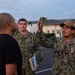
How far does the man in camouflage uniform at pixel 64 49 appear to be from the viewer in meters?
5.42

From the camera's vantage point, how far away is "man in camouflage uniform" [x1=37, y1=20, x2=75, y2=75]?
5422 mm

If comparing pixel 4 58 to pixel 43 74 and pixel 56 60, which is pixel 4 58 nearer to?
pixel 56 60

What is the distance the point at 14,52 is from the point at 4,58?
0.15 metres

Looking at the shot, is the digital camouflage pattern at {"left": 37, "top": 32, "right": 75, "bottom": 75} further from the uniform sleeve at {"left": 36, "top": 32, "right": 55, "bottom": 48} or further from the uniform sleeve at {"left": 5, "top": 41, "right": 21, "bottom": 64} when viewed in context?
the uniform sleeve at {"left": 5, "top": 41, "right": 21, "bottom": 64}

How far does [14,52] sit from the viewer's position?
11.6ft

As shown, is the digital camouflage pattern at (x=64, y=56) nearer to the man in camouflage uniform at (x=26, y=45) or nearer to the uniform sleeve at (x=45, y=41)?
the uniform sleeve at (x=45, y=41)

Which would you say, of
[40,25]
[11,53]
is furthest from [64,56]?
[11,53]

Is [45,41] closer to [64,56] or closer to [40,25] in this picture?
[40,25]

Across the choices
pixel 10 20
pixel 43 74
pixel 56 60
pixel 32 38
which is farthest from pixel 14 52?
pixel 43 74

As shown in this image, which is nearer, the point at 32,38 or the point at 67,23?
the point at 67,23

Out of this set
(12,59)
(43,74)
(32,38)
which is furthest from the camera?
(43,74)

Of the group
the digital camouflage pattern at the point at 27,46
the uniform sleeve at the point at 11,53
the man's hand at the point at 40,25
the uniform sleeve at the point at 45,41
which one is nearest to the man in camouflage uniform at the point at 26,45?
the digital camouflage pattern at the point at 27,46

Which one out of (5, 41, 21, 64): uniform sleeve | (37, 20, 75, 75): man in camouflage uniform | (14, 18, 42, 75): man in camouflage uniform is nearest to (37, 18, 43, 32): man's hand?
(37, 20, 75, 75): man in camouflage uniform

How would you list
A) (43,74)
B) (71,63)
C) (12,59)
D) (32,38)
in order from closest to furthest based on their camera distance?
(12,59) → (71,63) → (32,38) → (43,74)
